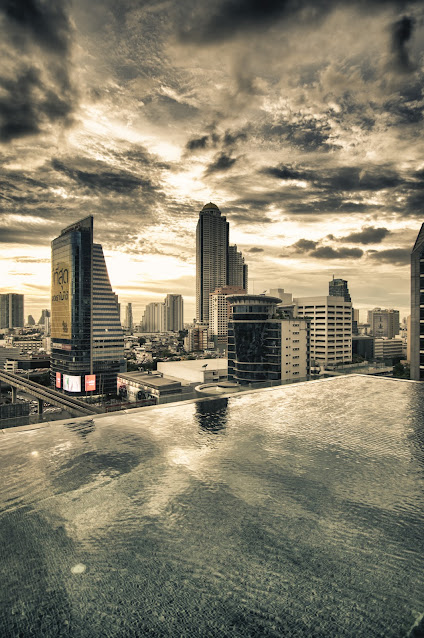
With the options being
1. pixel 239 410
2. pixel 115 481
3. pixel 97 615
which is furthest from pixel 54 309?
pixel 97 615

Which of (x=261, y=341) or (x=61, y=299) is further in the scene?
(x=61, y=299)

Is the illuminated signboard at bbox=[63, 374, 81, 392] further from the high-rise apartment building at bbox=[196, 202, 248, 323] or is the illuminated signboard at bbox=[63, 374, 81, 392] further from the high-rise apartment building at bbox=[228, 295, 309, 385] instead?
the high-rise apartment building at bbox=[196, 202, 248, 323]

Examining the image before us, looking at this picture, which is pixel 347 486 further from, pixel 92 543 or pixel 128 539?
pixel 92 543

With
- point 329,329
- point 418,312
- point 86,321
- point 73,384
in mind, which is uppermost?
point 418,312

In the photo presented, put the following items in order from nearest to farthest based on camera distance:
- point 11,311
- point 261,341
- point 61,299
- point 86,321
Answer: point 261,341 < point 86,321 < point 61,299 < point 11,311

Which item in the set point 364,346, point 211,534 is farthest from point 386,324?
point 211,534

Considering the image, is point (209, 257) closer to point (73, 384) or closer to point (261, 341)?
point (73, 384)

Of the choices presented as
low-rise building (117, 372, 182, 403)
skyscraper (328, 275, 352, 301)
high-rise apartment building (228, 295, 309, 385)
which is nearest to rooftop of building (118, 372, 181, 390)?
low-rise building (117, 372, 182, 403)

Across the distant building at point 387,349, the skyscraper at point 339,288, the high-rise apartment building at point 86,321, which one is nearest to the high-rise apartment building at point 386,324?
the skyscraper at point 339,288

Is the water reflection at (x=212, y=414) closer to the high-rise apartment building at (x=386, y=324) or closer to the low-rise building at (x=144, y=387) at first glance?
the low-rise building at (x=144, y=387)
